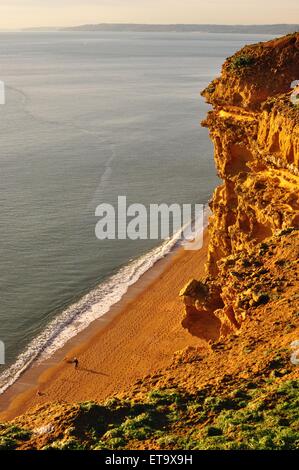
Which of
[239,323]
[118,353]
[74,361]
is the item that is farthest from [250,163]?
[74,361]

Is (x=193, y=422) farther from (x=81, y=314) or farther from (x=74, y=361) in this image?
(x=81, y=314)

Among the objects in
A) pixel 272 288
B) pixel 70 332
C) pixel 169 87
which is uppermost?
pixel 169 87

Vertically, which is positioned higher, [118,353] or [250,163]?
[250,163]

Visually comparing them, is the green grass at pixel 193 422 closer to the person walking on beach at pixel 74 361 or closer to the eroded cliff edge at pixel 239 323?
the eroded cliff edge at pixel 239 323

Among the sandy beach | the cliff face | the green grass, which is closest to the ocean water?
the sandy beach

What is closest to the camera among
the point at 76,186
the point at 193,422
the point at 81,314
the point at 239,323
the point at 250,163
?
the point at 193,422
